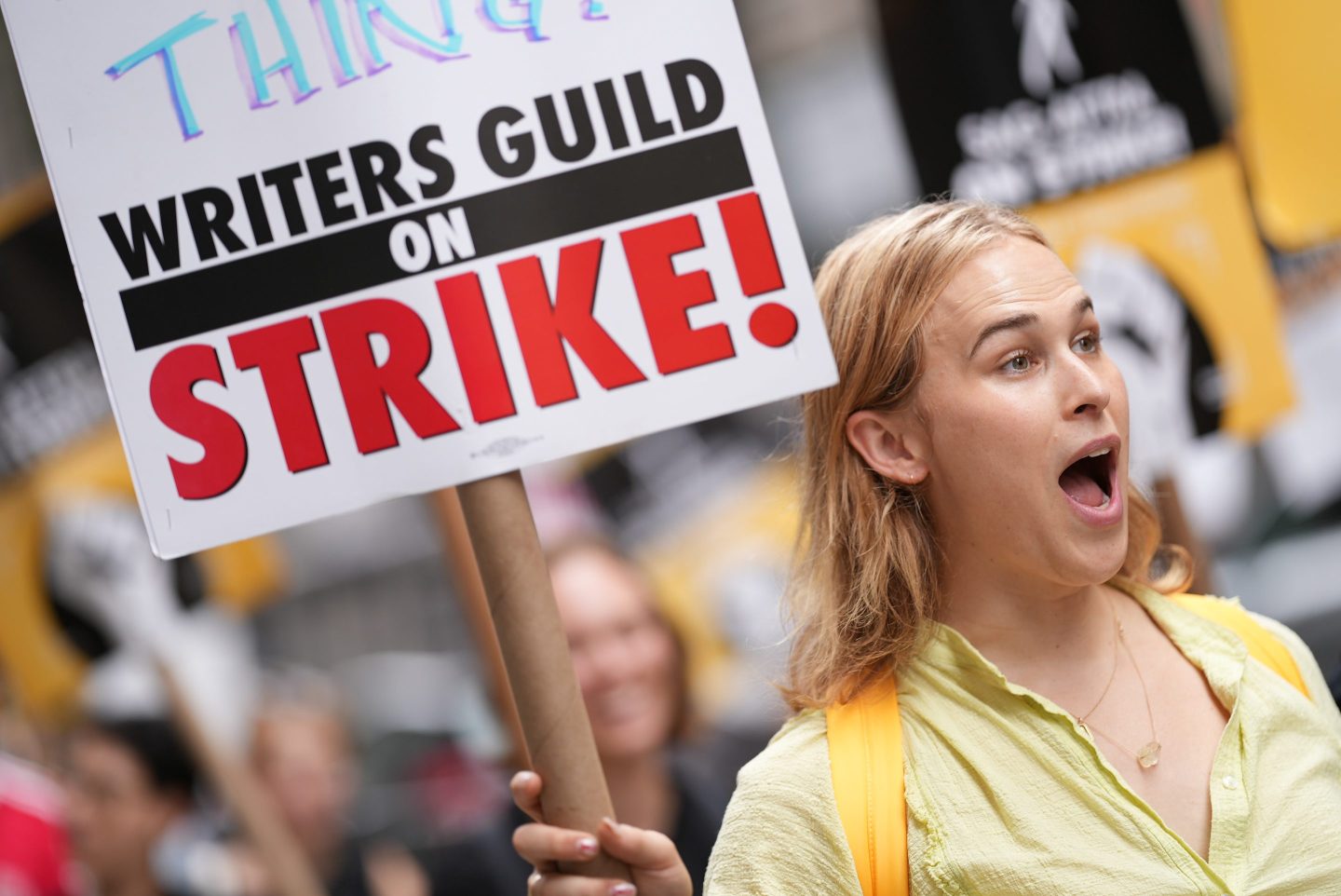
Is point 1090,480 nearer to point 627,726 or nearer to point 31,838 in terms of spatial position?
point 627,726

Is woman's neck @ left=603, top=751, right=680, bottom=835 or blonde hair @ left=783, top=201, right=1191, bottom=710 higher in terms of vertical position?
blonde hair @ left=783, top=201, right=1191, bottom=710

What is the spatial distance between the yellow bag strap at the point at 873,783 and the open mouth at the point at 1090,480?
278 mm

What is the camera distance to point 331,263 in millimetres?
1563

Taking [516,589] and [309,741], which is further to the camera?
[309,741]

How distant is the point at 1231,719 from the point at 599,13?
0.95 metres

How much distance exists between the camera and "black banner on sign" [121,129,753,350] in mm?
1559

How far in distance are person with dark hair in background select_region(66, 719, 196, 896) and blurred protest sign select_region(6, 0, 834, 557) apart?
4.13m

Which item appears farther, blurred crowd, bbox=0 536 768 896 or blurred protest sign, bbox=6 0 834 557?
blurred crowd, bbox=0 536 768 896

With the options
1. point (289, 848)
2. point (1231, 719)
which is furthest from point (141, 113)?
point (289, 848)

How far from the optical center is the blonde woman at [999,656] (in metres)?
1.52

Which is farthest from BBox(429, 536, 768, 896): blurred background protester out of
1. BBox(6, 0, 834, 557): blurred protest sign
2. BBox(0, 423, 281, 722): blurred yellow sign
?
BBox(6, 0, 834, 557): blurred protest sign

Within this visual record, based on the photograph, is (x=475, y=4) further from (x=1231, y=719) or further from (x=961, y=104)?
(x=961, y=104)

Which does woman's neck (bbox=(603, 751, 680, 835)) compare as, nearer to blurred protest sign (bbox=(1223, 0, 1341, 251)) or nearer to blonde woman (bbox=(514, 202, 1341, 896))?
blonde woman (bbox=(514, 202, 1341, 896))

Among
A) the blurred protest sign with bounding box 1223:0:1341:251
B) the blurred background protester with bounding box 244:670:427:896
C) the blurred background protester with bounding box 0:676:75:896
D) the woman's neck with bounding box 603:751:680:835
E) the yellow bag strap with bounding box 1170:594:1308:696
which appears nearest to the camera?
the yellow bag strap with bounding box 1170:594:1308:696
